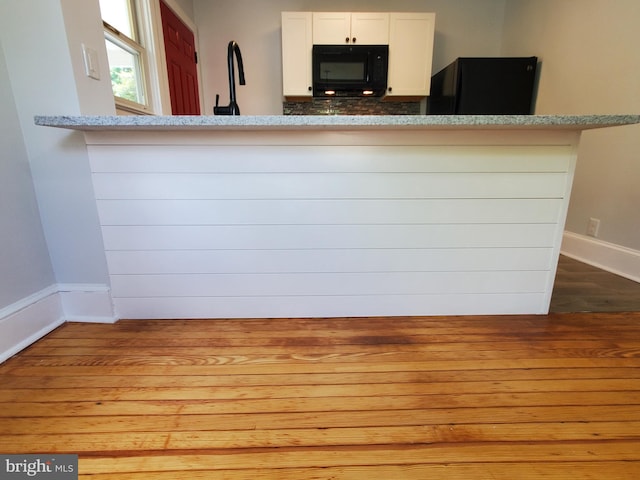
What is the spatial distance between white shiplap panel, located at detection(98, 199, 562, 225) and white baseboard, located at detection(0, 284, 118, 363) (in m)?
0.41

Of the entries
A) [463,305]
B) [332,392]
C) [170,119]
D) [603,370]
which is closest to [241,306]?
[332,392]

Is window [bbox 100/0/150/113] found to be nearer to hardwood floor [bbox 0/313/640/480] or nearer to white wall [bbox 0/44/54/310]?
white wall [bbox 0/44/54/310]

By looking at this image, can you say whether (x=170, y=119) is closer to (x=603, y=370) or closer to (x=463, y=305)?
(x=463, y=305)

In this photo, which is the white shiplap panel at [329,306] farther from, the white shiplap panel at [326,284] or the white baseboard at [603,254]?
the white baseboard at [603,254]

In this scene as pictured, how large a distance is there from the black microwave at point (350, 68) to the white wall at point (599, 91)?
5.03 feet

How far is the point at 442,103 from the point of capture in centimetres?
321

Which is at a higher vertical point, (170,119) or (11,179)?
(170,119)

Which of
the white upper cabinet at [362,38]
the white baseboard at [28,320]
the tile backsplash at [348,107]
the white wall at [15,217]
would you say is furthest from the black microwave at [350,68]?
the white baseboard at [28,320]

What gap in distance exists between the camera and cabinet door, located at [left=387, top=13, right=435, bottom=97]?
3100mm

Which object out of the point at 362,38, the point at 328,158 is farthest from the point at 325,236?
the point at 362,38

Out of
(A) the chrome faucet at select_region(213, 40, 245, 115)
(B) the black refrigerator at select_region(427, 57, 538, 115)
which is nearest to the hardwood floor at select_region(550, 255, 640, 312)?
(B) the black refrigerator at select_region(427, 57, 538, 115)

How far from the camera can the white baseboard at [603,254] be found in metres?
2.03

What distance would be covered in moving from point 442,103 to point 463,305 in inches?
100

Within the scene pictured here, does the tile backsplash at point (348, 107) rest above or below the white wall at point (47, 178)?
above
